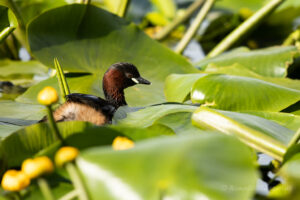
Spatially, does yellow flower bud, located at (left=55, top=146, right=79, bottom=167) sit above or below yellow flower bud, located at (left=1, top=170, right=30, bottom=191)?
above

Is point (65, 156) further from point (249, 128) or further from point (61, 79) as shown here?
point (61, 79)

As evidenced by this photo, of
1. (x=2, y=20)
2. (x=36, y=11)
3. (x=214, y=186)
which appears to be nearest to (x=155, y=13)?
(x=36, y=11)

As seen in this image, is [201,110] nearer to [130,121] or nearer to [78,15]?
[130,121]

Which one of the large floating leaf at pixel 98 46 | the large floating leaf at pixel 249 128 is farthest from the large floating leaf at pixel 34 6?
the large floating leaf at pixel 249 128

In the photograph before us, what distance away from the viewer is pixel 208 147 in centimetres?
77

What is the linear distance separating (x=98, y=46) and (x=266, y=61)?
0.79m

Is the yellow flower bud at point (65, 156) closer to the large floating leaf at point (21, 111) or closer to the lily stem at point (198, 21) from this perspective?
the large floating leaf at point (21, 111)

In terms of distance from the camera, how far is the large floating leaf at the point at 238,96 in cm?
169

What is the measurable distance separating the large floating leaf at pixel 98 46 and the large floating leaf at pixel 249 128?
0.73 meters

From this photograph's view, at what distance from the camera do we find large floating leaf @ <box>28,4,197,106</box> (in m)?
A: 2.04

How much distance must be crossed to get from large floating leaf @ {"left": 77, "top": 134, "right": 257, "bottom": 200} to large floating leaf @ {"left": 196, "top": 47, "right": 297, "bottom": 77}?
1.53 meters

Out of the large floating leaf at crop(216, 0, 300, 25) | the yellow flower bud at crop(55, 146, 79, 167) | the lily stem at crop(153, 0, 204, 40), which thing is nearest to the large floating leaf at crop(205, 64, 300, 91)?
the lily stem at crop(153, 0, 204, 40)

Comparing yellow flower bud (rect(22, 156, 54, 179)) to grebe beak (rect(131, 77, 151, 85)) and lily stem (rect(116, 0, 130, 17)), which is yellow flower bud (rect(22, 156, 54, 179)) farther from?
lily stem (rect(116, 0, 130, 17))

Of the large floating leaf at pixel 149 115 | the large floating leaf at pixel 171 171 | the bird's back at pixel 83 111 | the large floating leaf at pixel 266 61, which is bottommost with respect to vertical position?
the large floating leaf at pixel 266 61
